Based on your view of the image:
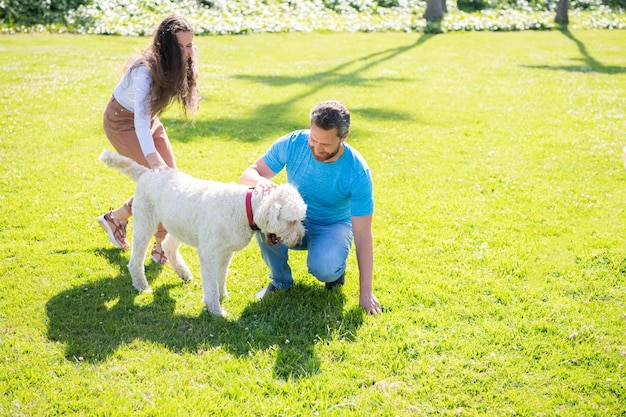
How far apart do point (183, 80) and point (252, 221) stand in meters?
1.64

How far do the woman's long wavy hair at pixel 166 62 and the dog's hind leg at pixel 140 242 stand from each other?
3.19 ft

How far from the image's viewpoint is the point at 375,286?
464cm

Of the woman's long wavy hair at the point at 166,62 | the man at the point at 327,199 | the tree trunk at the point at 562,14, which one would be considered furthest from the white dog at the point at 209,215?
the tree trunk at the point at 562,14

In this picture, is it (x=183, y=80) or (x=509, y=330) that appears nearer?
(x=509, y=330)

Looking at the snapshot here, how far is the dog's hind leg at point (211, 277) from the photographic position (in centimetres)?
410

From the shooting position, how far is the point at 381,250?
5.31 m

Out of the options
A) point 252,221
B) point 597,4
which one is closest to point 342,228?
point 252,221

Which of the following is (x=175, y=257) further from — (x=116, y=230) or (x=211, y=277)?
(x=116, y=230)

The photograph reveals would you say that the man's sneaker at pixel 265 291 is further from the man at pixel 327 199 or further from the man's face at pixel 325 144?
the man's face at pixel 325 144

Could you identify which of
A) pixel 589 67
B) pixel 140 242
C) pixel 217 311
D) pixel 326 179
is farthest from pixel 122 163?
pixel 589 67

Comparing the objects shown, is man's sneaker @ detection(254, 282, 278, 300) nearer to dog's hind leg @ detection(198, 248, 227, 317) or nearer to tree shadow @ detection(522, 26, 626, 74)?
dog's hind leg @ detection(198, 248, 227, 317)

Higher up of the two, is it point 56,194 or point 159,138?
point 159,138

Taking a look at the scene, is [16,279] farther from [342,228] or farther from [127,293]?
[342,228]

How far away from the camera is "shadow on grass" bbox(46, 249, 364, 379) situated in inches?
148
